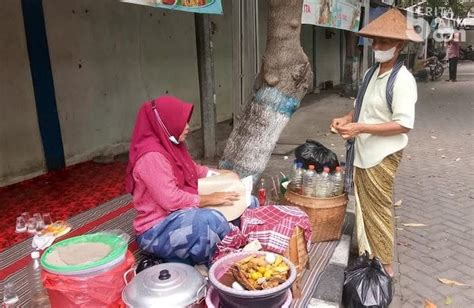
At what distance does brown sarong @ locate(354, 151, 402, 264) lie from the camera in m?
2.99

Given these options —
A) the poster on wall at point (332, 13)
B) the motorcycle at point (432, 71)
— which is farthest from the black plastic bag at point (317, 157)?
the motorcycle at point (432, 71)

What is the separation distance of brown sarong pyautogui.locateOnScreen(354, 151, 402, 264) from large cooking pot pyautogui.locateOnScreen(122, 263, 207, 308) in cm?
147

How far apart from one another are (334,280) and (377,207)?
2.12 ft

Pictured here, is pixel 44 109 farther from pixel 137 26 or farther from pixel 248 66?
pixel 248 66

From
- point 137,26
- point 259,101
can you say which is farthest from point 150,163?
point 137,26

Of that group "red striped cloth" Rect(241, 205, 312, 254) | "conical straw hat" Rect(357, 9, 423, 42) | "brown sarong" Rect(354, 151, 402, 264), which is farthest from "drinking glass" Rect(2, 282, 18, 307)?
"conical straw hat" Rect(357, 9, 423, 42)

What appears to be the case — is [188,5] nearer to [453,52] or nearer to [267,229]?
[267,229]

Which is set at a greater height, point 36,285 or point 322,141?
point 36,285

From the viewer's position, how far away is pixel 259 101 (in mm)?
4238

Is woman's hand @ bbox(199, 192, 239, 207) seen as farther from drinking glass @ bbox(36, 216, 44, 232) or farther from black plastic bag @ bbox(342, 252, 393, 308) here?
drinking glass @ bbox(36, 216, 44, 232)

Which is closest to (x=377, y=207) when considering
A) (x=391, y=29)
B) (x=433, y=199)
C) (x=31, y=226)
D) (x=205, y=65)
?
(x=391, y=29)

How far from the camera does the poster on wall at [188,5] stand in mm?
3874

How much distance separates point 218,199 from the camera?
2.84 m

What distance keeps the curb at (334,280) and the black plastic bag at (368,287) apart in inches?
3.1
